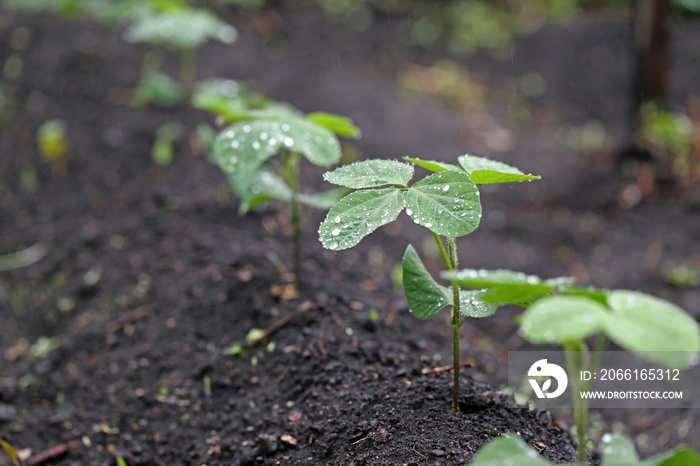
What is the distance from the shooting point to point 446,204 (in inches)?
44.9

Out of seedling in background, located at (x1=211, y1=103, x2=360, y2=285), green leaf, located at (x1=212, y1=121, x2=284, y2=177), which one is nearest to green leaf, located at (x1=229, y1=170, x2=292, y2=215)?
seedling in background, located at (x1=211, y1=103, x2=360, y2=285)

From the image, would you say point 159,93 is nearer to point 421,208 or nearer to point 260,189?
point 260,189

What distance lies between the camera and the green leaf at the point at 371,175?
117 centimetres

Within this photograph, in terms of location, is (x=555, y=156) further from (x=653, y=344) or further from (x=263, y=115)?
(x=653, y=344)

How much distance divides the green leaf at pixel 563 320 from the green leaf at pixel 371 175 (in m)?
0.43

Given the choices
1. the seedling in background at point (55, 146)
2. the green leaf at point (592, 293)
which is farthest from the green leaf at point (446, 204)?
the seedling in background at point (55, 146)

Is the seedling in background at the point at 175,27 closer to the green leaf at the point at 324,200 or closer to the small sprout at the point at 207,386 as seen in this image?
the green leaf at the point at 324,200

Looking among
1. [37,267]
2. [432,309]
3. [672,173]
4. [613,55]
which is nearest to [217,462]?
[432,309]

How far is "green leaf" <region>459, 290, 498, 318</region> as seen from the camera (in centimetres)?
120

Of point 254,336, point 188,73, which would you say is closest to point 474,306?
point 254,336

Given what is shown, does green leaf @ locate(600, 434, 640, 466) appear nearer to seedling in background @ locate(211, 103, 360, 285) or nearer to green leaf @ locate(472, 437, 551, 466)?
green leaf @ locate(472, 437, 551, 466)

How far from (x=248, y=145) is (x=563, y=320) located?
1.00 m

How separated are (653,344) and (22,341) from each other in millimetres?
2367

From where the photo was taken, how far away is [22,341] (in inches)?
91.4
